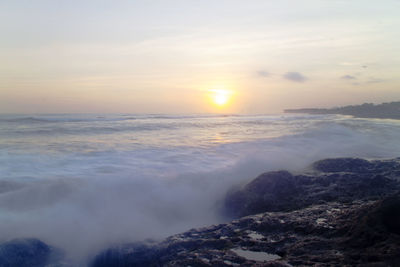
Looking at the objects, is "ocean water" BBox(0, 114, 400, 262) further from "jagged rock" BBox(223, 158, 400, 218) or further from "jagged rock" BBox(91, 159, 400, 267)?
"jagged rock" BBox(91, 159, 400, 267)

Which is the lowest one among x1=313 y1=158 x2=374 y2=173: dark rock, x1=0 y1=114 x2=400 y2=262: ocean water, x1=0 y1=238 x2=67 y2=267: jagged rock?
x1=0 y1=238 x2=67 y2=267: jagged rock

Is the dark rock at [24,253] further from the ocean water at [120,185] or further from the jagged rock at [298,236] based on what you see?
the jagged rock at [298,236]

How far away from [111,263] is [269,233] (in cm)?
250

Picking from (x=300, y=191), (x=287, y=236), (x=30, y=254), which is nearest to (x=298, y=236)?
(x=287, y=236)

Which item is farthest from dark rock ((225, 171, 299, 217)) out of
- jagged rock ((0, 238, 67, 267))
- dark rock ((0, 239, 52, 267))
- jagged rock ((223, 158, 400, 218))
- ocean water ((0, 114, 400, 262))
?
dark rock ((0, 239, 52, 267))

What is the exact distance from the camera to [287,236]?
4.09m

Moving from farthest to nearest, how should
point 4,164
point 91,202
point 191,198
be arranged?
point 4,164, point 191,198, point 91,202

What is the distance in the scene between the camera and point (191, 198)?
23.8 ft

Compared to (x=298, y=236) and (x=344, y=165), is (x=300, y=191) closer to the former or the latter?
(x=298, y=236)

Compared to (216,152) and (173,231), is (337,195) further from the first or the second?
(216,152)

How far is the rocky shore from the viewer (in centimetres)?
329

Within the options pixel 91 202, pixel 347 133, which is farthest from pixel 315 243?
pixel 347 133

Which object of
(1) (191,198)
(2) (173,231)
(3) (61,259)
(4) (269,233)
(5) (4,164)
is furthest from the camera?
(5) (4,164)

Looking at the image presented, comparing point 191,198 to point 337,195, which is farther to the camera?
point 191,198
